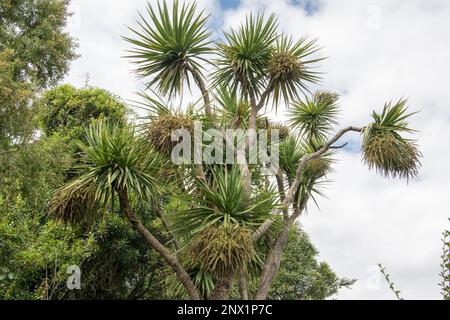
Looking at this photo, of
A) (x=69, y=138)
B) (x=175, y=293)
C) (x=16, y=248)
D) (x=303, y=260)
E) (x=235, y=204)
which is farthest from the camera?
(x=303, y=260)

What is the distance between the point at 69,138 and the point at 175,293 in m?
6.89

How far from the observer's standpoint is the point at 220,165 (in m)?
7.75

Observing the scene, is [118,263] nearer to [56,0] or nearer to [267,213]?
[56,0]

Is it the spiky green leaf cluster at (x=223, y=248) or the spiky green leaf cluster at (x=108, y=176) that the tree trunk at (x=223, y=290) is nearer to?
the spiky green leaf cluster at (x=223, y=248)

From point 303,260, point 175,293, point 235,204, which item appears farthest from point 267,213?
point 303,260

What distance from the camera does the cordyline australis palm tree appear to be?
681 cm

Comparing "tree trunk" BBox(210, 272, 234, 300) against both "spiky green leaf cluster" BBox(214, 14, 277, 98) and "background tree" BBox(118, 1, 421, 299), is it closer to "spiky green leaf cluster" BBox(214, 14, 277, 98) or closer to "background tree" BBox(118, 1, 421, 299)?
"background tree" BBox(118, 1, 421, 299)

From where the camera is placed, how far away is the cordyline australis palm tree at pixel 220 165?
6809 millimetres

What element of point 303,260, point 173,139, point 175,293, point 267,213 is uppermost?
point 303,260

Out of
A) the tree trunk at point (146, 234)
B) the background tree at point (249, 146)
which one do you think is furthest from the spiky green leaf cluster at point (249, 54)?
the tree trunk at point (146, 234)

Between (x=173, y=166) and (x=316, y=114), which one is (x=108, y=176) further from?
(x=316, y=114)

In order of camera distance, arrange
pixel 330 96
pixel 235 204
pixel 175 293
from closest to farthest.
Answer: pixel 235 204 < pixel 175 293 < pixel 330 96

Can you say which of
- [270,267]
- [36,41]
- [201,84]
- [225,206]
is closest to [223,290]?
[225,206]
